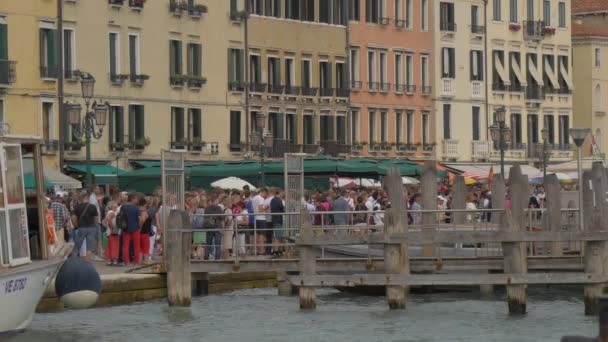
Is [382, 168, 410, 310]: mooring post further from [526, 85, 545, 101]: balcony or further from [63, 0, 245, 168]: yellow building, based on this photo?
[526, 85, 545, 101]: balcony

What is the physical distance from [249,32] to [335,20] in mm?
6222

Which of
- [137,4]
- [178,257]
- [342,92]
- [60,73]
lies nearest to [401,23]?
[342,92]

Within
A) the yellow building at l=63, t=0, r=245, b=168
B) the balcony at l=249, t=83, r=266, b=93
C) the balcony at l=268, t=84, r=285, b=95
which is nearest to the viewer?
the yellow building at l=63, t=0, r=245, b=168

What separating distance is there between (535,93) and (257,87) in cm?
2150

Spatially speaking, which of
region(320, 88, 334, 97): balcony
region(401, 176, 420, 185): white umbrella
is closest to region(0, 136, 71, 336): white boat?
region(401, 176, 420, 185): white umbrella

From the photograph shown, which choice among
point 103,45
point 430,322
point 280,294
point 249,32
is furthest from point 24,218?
point 249,32

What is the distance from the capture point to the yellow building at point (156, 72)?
61.0m

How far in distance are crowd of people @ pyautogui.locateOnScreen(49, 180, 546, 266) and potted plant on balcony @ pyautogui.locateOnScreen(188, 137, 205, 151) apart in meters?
22.7

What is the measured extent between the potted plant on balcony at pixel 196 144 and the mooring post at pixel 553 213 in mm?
29650

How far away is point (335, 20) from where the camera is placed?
74938 mm

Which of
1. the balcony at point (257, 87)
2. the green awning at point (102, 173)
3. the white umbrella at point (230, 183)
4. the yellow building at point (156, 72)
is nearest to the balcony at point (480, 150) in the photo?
the balcony at point (257, 87)

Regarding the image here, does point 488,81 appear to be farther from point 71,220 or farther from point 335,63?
point 71,220

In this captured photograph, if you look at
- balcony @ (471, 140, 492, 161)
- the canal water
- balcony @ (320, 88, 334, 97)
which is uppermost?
balcony @ (320, 88, 334, 97)

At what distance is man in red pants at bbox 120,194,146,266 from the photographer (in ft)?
127
